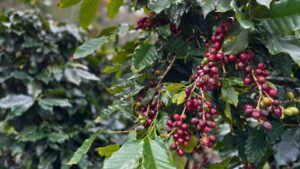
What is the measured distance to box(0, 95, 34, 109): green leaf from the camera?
163cm

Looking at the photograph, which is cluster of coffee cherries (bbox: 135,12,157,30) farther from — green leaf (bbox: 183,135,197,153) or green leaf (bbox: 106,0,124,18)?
green leaf (bbox: 183,135,197,153)

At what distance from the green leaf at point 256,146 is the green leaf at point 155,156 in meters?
0.30

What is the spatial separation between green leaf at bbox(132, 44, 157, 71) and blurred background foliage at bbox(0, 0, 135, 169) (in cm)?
68

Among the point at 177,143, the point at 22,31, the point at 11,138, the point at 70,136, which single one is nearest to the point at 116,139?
the point at 70,136

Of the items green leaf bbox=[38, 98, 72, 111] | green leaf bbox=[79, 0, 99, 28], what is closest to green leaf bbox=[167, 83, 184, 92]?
green leaf bbox=[79, 0, 99, 28]

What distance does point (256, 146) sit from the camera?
103 cm

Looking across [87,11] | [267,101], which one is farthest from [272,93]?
[87,11]

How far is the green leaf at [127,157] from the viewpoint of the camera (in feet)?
2.55

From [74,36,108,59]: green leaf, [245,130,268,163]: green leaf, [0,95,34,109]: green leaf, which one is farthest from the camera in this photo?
→ [0,95,34,109]: green leaf

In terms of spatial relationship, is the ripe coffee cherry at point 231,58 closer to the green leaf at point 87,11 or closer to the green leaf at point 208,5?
the green leaf at point 208,5

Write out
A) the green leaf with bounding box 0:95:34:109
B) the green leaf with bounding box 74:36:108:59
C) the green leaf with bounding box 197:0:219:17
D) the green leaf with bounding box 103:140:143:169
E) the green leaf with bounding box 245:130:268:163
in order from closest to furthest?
the green leaf with bounding box 103:140:143:169 < the green leaf with bounding box 197:0:219:17 < the green leaf with bounding box 245:130:268:163 < the green leaf with bounding box 74:36:108:59 < the green leaf with bounding box 0:95:34:109

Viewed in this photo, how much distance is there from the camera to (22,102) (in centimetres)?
165

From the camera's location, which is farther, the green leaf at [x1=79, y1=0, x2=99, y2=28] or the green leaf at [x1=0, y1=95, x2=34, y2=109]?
the green leaf at [x1=0, y1=95, x2=34, y2=109]

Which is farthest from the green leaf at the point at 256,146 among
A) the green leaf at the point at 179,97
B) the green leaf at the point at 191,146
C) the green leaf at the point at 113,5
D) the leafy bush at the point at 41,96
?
the leafy bush at the point at 41,96
